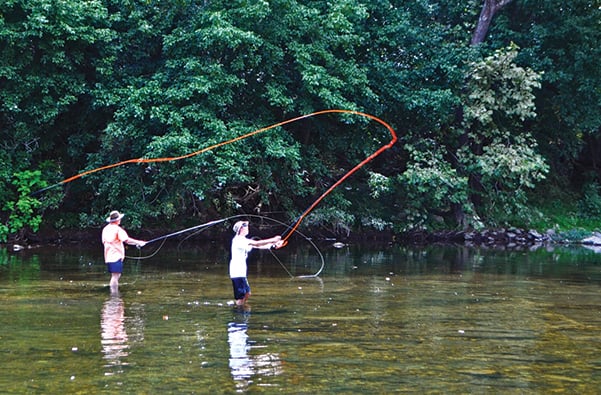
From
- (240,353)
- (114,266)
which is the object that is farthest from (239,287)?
(240,353)

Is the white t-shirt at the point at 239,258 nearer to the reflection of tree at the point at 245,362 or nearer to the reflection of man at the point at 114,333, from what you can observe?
→ the reflection of man at the point at 114,333

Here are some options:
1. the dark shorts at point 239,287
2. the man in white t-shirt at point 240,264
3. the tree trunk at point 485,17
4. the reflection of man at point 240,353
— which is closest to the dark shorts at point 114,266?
the man in white t-shirt at point 240,264

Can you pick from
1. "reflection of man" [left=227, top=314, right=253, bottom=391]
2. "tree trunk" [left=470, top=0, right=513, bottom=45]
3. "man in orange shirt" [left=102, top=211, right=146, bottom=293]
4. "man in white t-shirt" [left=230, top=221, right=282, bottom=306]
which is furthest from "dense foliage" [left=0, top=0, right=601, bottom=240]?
"reflection of man" [left=227, top=314, right=253, bottom=391]

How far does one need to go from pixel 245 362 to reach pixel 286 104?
17696 mm

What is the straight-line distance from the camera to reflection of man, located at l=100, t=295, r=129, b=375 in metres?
10.6

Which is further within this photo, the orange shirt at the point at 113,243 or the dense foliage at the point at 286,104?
the dense foliage at the point at 286,104

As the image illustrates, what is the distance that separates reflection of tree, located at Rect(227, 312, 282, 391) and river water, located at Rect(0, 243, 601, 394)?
0.11 feet

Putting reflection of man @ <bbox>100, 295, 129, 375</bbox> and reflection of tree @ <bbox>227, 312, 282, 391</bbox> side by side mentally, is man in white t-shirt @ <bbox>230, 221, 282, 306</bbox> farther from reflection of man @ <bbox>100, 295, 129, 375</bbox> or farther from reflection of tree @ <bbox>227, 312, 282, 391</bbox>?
reflection of tree @ <bbox>227, 312, 282, 391</bbox>

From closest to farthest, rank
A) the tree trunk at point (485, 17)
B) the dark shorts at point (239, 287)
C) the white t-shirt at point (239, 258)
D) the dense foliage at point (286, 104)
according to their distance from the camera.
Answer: the dark shorts at point (239, 287) < the white t-shirt at point (239, 258) < the dense foliage at point (286, 104) < the tree trunk at point (485, 17)

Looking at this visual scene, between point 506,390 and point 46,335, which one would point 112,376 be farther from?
point 506,390

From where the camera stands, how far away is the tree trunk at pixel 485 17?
3250cm

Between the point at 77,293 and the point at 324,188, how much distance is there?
1551cm

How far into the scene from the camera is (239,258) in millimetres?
15023

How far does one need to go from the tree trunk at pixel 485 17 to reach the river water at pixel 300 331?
514 inches
